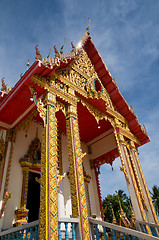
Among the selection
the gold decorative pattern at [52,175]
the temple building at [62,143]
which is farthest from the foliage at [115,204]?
the gold decorative pattern at [52,175]

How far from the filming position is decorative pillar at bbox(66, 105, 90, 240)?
4.04m

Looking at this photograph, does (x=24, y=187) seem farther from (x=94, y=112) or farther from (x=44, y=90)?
(x=94, y=112)

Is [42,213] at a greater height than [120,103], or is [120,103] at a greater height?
[120,103]

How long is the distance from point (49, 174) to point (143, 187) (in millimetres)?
4920

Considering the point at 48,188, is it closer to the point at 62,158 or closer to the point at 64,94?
the point at 64,94

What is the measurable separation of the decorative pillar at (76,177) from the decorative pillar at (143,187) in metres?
3.49

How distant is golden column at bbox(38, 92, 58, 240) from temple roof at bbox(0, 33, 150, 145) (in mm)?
724

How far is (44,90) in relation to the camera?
513 centimetres

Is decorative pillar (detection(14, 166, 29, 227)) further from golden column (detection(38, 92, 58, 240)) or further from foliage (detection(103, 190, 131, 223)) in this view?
foliage (detection(103, 190, 131, 223))

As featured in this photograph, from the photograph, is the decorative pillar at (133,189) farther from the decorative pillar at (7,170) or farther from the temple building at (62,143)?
the decorative pillar at (7,170)

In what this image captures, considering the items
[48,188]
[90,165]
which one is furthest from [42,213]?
[90,165]

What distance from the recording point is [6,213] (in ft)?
17.9

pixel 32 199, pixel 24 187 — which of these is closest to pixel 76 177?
pixel 24 187

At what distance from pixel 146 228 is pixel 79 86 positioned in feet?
16.5
